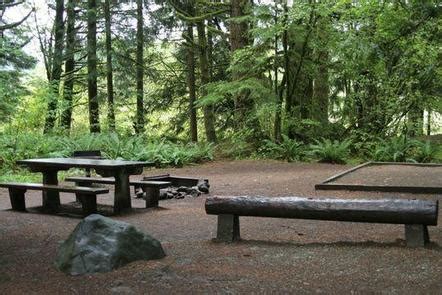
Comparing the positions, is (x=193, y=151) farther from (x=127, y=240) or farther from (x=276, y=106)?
(x=127, y=240)

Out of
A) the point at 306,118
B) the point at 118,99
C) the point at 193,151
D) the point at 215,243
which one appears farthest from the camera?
the point at 118,99

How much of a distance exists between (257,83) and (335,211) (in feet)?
37.0

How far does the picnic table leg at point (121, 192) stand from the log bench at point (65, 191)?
29 cm

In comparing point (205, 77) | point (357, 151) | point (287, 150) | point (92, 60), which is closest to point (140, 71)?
point (92, 60)

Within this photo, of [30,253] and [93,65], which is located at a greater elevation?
[93,65]

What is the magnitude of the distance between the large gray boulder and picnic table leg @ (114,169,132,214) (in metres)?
3.01

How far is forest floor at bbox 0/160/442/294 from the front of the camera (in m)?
4.06

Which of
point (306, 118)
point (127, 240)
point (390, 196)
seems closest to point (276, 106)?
point (306, 118)

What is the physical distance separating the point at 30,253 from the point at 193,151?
10898mm

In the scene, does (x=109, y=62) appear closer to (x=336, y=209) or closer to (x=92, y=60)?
(x=92, y=60)

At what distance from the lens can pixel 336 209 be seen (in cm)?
533

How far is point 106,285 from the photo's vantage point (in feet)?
13.7

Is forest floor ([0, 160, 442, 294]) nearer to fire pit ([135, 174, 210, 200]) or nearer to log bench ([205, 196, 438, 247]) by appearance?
log bench ([205, 196, 438, 247])

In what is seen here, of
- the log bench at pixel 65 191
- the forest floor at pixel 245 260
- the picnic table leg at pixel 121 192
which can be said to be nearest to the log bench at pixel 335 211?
the forest floor at pixel 245 260
